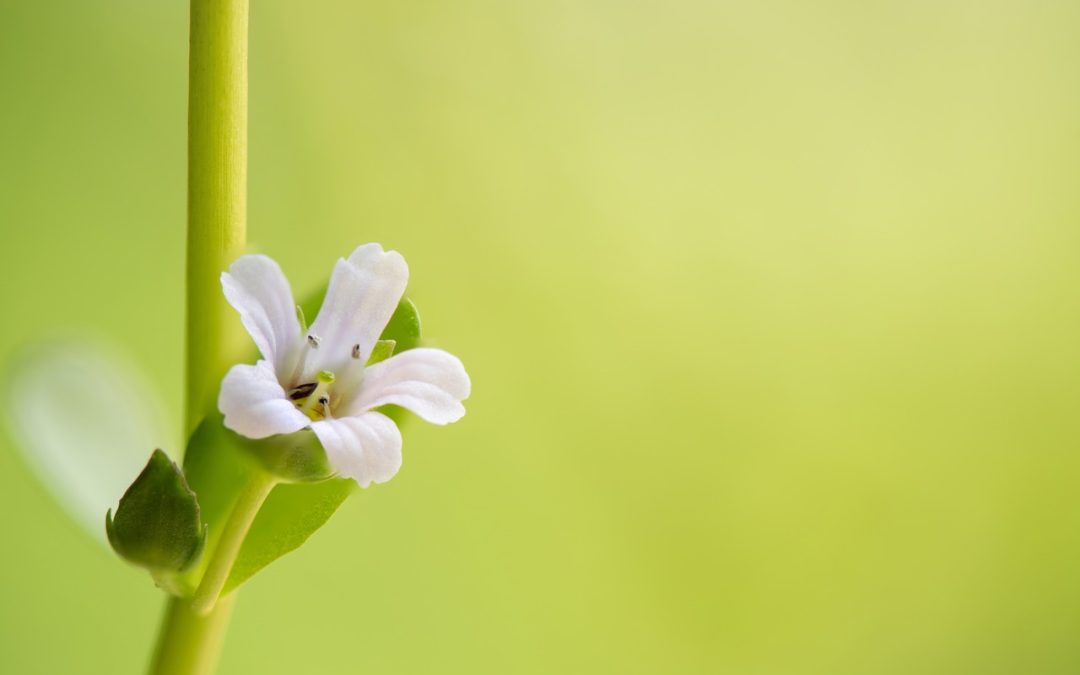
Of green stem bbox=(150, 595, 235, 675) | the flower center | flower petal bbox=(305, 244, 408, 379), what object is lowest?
green stem bbox=(150, 595, 235, 675)

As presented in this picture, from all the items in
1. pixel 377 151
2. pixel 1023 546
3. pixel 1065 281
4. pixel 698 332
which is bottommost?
pixel 1023 546

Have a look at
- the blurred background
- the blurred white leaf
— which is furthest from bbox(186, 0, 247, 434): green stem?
the blurred background

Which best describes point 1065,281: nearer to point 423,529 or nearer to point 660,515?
point 660,515

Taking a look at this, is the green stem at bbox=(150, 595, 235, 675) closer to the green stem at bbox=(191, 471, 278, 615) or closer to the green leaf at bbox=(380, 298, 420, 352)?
the green stem at bbox=(191, 471, 278, 615)

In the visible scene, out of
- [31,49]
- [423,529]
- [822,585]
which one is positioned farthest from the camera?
[822,585]

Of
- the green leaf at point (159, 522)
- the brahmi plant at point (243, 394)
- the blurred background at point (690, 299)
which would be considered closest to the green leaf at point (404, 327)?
the brahmi plant at point (243, 394)

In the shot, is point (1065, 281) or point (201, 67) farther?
point (1065, 281)

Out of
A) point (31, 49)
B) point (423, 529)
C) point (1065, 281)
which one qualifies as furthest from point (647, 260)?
point (31, 49)

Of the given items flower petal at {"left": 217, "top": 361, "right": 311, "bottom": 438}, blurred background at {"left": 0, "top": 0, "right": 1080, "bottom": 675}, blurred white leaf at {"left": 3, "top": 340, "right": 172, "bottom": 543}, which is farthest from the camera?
blurred background at {"left": 0, "top": 0, "right": 1080, "bottom": 675}

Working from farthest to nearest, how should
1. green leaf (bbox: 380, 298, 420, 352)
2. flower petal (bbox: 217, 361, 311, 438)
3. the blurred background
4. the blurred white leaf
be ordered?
A: the blurred background, the blurred white leaf, green leaf (bbox: 380, 298, 420, 352), flower petal (bbox: 217, 361, 311, 438)
